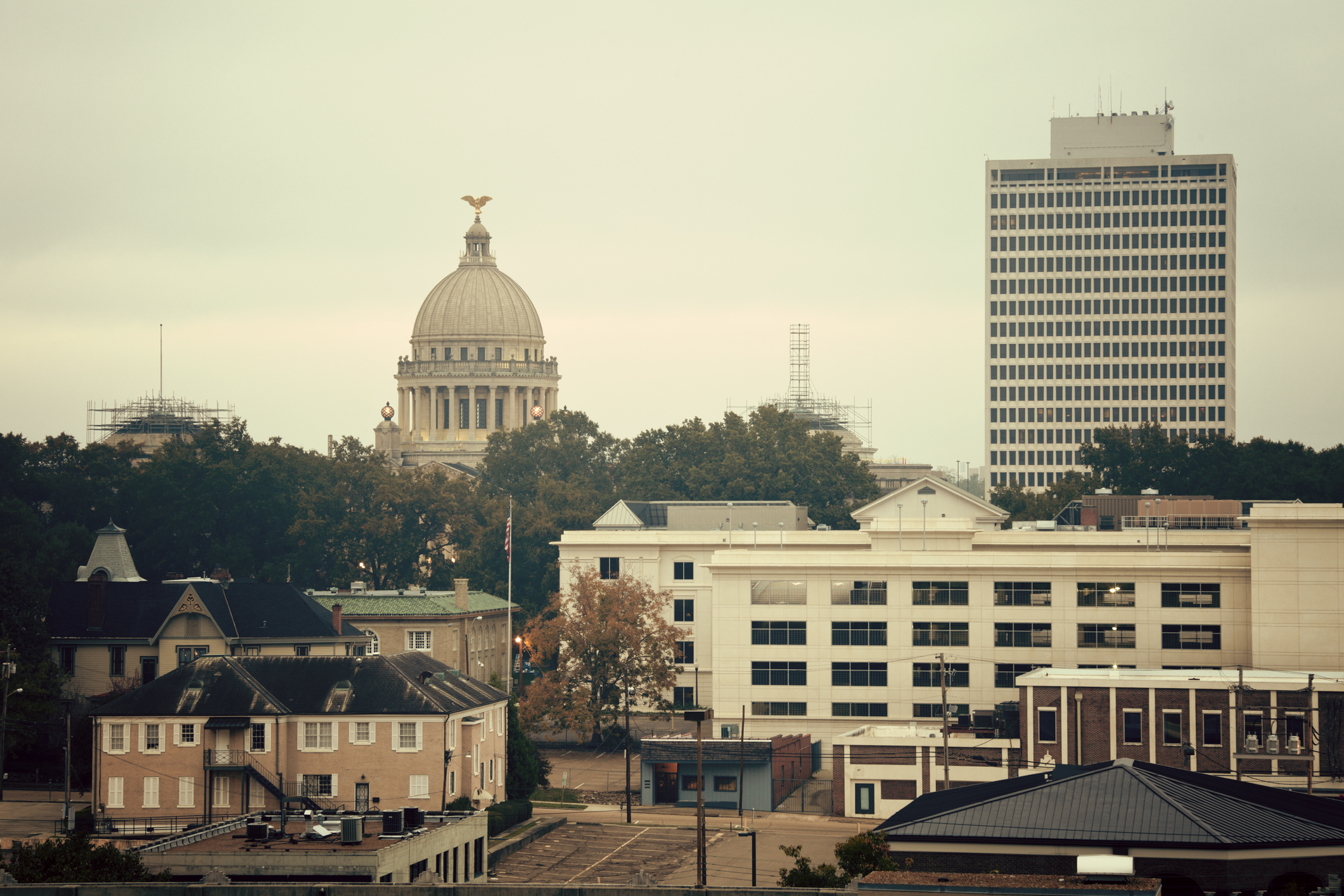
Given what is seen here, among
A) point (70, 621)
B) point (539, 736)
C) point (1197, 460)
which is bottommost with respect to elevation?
point (539, 736)

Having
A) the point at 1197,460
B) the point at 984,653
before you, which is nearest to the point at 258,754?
the point at 984,653

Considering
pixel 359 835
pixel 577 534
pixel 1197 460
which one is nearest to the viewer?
pixel 359 835

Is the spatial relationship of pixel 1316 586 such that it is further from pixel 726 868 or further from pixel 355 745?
pixel 355 745

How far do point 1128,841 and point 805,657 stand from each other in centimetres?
5342

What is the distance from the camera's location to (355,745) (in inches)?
3369

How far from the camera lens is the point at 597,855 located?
80.3 metres

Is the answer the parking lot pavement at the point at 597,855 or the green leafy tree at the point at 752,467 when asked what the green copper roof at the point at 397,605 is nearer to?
the parking lot pavement at the point at 597,855

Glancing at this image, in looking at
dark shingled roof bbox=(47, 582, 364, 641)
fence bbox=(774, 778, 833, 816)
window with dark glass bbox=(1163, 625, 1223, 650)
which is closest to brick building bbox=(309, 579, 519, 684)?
dark shingled roof bbox=(47, 582, 364, 641)

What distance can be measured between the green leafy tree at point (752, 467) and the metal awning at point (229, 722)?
290ft

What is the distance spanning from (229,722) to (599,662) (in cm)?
3044

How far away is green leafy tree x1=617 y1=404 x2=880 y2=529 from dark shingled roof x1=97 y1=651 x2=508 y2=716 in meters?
80.8

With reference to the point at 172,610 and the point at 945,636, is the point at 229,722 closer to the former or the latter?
the point at 172,610

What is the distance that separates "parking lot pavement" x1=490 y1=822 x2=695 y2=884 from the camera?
247 ft

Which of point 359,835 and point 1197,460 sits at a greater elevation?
point 1197,460
